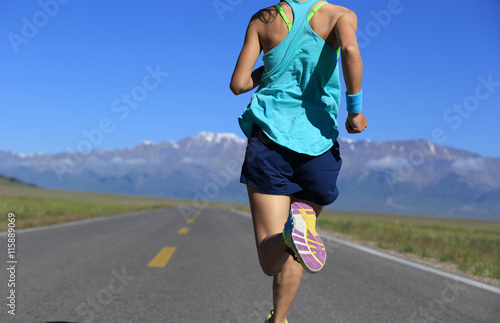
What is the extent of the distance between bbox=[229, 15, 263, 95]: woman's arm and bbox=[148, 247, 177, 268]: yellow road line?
4.03 meters

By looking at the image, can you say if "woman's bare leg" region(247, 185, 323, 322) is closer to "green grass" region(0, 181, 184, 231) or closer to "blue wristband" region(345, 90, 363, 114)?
"blue wristband" region(345, 90, 363, 114)

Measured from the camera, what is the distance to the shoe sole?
68.4 inches

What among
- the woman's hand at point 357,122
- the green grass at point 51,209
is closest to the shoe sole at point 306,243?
the woman's hand at point 357,122

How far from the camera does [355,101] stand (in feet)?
6.81

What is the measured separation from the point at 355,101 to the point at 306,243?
764mm

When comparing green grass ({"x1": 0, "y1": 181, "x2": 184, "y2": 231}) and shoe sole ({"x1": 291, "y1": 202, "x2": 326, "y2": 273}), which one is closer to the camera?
shoe sole ({"x1": 291, "y1": 202, "x2": 326, "y2": 273})

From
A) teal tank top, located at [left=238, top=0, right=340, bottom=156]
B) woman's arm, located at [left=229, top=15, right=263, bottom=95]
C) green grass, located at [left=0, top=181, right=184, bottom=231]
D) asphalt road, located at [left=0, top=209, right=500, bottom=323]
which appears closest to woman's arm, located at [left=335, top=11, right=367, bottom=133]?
teal tank top, located at [left=238, top=0, right=340, bottom=156]

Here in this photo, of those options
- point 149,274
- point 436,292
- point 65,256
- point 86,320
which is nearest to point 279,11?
point 86,320

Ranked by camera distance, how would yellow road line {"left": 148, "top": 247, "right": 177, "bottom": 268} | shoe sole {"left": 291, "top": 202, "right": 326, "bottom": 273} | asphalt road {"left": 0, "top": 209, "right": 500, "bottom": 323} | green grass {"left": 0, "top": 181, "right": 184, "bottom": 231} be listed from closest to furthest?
shoe sole {"left": 291, "top": 202, "right": 326, "bottom": 273} < asphalt road {"left": 0, "top": 209, "right": 500, "bottom": 323} < yellow road line {"left": 148, "top": 247, "right": 177, "bottom": 268} < green grass {"left": 0, "top": 181, "right": 184, "bottom": 231}

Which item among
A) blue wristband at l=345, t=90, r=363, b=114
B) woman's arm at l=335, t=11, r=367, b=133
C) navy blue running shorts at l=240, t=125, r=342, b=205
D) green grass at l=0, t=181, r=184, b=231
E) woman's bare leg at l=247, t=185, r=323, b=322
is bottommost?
green grass at l=0, t=181, r=184, b=231

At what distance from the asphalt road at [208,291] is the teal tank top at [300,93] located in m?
1.74

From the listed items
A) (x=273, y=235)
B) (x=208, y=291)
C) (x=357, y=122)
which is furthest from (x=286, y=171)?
(x=208, y=291)

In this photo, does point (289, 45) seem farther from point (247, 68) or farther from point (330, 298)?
point (330, 298)

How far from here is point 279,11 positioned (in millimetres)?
2154
